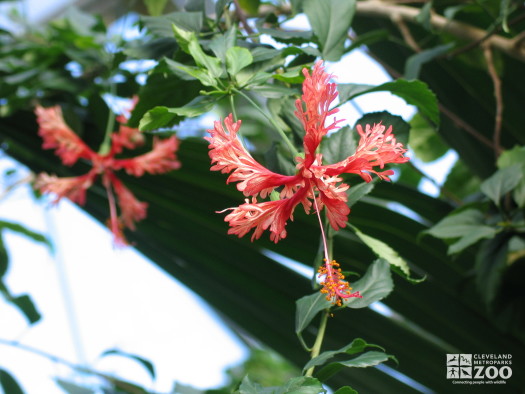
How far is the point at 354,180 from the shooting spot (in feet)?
1.80

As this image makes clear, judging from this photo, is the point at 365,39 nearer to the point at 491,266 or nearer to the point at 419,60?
the point at 419,60

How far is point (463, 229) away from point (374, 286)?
239 mm

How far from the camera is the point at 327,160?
494mm

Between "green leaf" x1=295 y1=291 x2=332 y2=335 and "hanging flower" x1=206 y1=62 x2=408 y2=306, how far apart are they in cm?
3

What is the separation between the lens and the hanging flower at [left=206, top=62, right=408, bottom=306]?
0.37 m

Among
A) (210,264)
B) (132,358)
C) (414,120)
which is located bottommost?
(132,358)

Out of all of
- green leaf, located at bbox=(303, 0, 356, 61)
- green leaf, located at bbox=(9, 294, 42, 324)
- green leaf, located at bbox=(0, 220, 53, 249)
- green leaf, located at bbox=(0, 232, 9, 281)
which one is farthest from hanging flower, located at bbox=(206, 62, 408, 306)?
green leaf, located at bbox=(0, 220, 53, 249)

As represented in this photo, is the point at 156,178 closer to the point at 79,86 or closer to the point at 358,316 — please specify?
the point at 79,86

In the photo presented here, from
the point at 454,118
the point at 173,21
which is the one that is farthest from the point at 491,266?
the point at 173,21

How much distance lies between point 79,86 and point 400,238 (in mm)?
529

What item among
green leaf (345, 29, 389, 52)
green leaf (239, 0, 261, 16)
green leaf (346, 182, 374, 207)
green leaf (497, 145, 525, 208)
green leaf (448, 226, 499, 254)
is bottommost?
green leaf (346, 182, 374, 207)

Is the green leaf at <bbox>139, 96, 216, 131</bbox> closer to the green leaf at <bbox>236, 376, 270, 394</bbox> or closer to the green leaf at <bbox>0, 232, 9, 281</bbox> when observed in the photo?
the green leaf at <bbox>236, 376, 270, 394</bbox>

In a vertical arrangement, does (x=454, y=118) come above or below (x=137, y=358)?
above

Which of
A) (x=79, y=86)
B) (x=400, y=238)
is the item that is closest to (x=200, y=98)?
(x=400, y=238)
